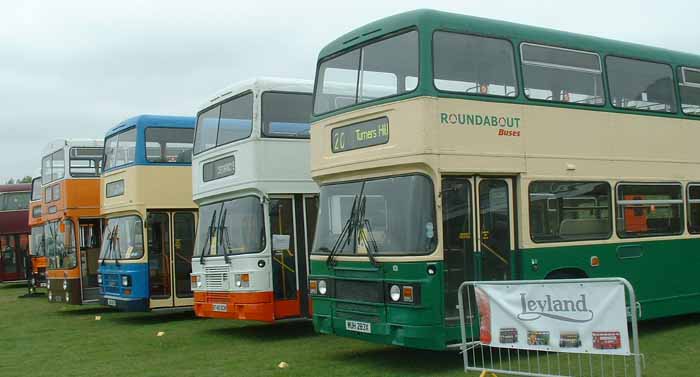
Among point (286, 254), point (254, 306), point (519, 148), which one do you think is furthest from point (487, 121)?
point (254, 306)

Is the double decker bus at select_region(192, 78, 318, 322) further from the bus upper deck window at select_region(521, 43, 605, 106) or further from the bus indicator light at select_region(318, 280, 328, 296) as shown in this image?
the bus upper deck window at select_region(521, 43, 605, 106)

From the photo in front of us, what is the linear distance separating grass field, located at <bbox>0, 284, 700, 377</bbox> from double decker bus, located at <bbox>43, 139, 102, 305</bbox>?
6.31ft

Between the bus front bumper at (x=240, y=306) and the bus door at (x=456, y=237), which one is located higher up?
the bus door at (x=456, y=237)

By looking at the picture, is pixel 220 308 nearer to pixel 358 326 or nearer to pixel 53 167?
pixel 358 326

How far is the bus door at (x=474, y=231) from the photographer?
32.6ft

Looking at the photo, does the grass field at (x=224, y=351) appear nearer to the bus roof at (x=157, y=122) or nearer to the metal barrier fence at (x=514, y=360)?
the metal barrier fence at (x=514, y=360)

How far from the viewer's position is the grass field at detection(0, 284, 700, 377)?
1055cm

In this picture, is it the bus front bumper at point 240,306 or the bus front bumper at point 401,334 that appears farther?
the bus front bumper at point 240,306

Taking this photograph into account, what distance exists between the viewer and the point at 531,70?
10875 millimetres

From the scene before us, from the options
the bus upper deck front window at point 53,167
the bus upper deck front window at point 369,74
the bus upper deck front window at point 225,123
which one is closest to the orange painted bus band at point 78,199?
the bus upper deck front window at point 53,167

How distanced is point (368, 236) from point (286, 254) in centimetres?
380

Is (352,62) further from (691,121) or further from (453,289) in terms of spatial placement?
(691,121)

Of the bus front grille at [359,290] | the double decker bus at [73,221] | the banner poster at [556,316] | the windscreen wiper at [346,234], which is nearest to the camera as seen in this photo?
the banner poster at [556,316]

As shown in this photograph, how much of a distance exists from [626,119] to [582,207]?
5.37ft
